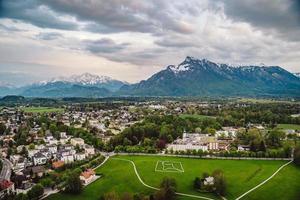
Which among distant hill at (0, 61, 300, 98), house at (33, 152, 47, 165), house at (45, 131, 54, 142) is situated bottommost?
house at (33, 152, 47, 165)

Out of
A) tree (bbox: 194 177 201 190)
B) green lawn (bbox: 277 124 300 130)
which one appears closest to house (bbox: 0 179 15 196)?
tree (bbox: 194 177 201 190)

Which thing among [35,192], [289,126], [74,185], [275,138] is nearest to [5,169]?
[35,192]

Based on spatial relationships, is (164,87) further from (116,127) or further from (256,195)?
(256,195)

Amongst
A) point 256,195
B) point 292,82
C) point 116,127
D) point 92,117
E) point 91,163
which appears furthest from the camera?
point 292,82

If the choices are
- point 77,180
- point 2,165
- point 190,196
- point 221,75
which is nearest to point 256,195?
point 190,196

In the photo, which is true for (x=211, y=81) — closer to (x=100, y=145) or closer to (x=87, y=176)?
(x=100, y=145)

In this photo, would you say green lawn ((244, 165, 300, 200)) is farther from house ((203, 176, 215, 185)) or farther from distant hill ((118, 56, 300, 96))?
distant hill ((118, 56, 300, 96))
